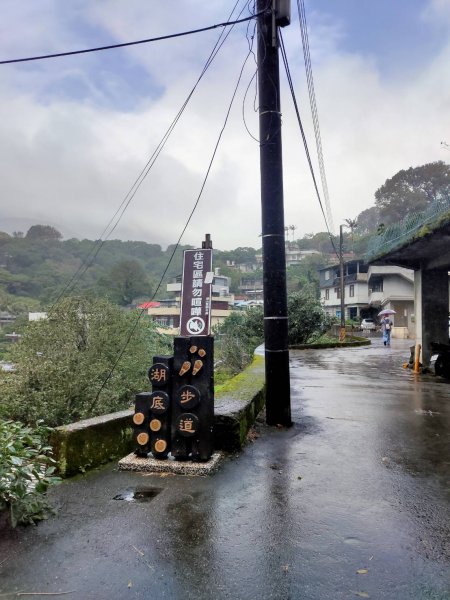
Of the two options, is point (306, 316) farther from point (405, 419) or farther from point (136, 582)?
point (136, 582)

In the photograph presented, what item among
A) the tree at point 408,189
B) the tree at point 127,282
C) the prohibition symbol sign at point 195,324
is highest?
the tree at point 408,189

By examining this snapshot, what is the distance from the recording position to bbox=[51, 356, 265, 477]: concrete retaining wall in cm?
399

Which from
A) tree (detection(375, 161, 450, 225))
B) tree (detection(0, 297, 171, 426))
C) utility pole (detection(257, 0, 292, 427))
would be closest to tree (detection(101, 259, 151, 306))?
tree (detection(375, 161, 450, 225))

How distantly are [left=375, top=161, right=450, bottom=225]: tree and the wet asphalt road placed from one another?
6647 centimetres

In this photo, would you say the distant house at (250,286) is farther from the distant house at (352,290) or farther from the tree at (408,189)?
the distant house at (352,290)

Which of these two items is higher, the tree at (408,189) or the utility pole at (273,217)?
the tree at (408,189)

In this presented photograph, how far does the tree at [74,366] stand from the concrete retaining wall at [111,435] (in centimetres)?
662

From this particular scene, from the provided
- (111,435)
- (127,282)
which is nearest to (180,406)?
(111,435)

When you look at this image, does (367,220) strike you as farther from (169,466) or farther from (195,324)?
(169,466)

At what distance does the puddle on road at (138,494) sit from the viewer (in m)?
3.52

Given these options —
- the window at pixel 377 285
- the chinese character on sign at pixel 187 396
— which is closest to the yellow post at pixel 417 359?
the chinese character on sign at pixel 187 396

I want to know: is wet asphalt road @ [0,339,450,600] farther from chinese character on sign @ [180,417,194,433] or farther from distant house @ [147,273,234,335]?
distant house @ [147,273,234,335]

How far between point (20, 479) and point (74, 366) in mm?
Answer: 13457

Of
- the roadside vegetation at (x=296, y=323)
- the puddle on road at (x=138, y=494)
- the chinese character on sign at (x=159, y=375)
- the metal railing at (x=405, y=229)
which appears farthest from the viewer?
the roadside vegetation at (x=296, y=323)
